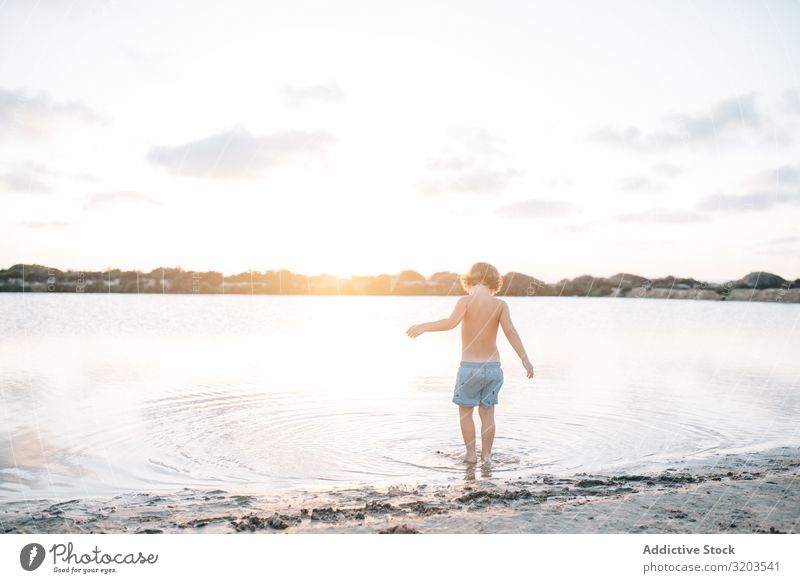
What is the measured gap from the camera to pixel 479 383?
820cm

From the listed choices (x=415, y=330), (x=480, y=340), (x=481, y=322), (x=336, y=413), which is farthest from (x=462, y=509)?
(x=336, y=413)

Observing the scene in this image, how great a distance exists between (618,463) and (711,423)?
392 centimetres

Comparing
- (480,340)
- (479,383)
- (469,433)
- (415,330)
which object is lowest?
(469,433)

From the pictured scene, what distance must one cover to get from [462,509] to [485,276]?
10.0 feet

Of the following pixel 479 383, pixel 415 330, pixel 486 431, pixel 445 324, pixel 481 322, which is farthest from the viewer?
pixel 486 431

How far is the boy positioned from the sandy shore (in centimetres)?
115

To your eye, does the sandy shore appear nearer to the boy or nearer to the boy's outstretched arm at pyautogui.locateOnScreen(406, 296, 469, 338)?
the boy

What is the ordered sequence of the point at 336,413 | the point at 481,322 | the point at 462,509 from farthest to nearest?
the point at 336,413 → the point at 481,322 → the point at 462,509

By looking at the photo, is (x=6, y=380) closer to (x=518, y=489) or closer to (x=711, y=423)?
(x=518, y=489)

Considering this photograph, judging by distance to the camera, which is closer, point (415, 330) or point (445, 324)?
point (415, 330)

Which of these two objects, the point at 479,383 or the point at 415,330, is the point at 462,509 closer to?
the point at 415,330

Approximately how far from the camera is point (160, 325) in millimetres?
34656

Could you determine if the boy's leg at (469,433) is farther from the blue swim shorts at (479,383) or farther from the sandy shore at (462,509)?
A: the sandy shore at (462,509)

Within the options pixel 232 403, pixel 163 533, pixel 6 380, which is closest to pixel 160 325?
pixel 6 380
